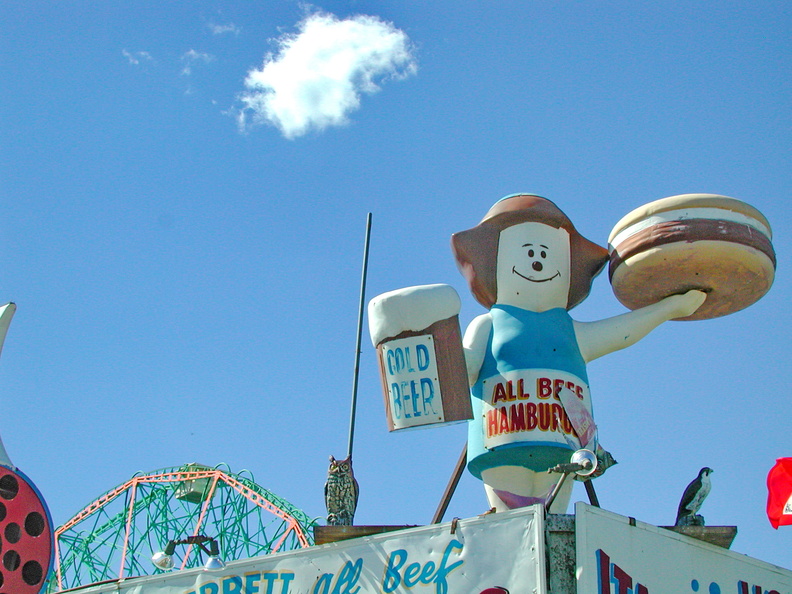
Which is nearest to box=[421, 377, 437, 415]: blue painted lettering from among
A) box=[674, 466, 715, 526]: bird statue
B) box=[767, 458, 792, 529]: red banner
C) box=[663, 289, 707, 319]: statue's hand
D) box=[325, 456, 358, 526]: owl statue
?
box=[325, 456, 358, 526]: owl statue

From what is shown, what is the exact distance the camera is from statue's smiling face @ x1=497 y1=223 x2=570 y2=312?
31.4ft

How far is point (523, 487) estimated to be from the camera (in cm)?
888

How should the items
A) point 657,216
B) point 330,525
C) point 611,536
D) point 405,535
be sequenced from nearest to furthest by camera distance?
point 611,536, point 405,535, point 330,525, point 657,216

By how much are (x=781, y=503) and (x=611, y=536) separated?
282 centimetres

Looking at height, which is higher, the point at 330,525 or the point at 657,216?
the point at 657,216

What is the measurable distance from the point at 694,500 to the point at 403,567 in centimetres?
227

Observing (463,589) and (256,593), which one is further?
(256,593)

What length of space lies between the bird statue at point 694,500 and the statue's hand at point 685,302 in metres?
2.08

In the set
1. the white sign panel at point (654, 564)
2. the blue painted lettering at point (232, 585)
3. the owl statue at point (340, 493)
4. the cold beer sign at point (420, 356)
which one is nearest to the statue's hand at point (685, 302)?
the cold beer sign at point (420, 356)

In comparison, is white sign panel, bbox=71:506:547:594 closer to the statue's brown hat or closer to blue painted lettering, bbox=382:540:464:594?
blue painted lettering, bbox=382:540:464:594

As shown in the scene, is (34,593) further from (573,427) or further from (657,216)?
(657,216)

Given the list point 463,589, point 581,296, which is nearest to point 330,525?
point 463,589

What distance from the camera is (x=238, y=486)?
24219mm

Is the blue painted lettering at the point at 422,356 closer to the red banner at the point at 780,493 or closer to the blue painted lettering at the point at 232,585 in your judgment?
the blue painted lettering at the point at 232,585
